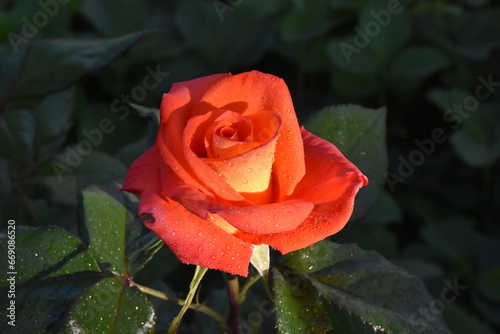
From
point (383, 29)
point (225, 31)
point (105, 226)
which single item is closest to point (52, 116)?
point (105, 226)

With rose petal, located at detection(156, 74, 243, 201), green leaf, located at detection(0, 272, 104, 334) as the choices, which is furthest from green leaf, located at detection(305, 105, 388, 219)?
green leaf, located at detection(0, 272, 104, 334)

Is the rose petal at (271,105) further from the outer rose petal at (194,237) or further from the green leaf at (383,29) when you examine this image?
the green leaf at (383,29)

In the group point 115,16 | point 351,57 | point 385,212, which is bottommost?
point 385,212

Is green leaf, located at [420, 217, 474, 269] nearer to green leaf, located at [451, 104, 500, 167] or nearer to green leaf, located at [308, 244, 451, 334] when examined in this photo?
green leaf, located at [451, 104, 500, 167]

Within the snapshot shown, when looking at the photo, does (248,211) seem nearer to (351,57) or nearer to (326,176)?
(326,176)

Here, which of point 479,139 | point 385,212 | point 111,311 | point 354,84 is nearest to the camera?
point 111,311
